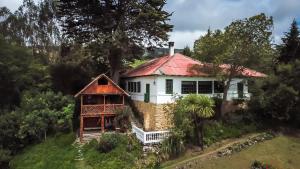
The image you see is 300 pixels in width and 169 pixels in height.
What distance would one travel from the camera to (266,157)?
21297 millimetres

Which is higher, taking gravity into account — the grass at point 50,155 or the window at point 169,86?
the window at point 169,86

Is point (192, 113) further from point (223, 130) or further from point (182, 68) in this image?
point (182, 68)

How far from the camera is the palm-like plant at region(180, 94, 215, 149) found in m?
21.8

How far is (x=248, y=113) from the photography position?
26.5 metres

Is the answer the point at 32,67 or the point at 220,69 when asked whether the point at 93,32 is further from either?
the point at 220,69

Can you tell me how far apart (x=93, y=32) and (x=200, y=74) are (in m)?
11.6

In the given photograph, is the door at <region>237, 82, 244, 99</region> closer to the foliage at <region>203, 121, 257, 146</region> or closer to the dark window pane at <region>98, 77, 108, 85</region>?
the foliage at <region>203, 121, 257, 146</region>

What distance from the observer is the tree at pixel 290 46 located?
109 ft

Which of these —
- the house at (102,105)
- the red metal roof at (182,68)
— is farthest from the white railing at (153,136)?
the house at (102,105)

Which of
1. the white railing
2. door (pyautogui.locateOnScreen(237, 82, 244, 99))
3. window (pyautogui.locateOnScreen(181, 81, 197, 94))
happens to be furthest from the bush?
door (pyautogui.locateOnScreen(237, 82, 244, 99))

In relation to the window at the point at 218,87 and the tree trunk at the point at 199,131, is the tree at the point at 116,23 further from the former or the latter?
the tree trunk at the point at 199,131

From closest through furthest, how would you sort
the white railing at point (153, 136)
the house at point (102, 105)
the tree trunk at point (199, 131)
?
the white railing at point (153, 136) → the tree trunk at point (199, 131) → the house at point (102, 105)

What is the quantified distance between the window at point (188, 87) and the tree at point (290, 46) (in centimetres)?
1400

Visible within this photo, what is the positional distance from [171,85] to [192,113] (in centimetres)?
347
